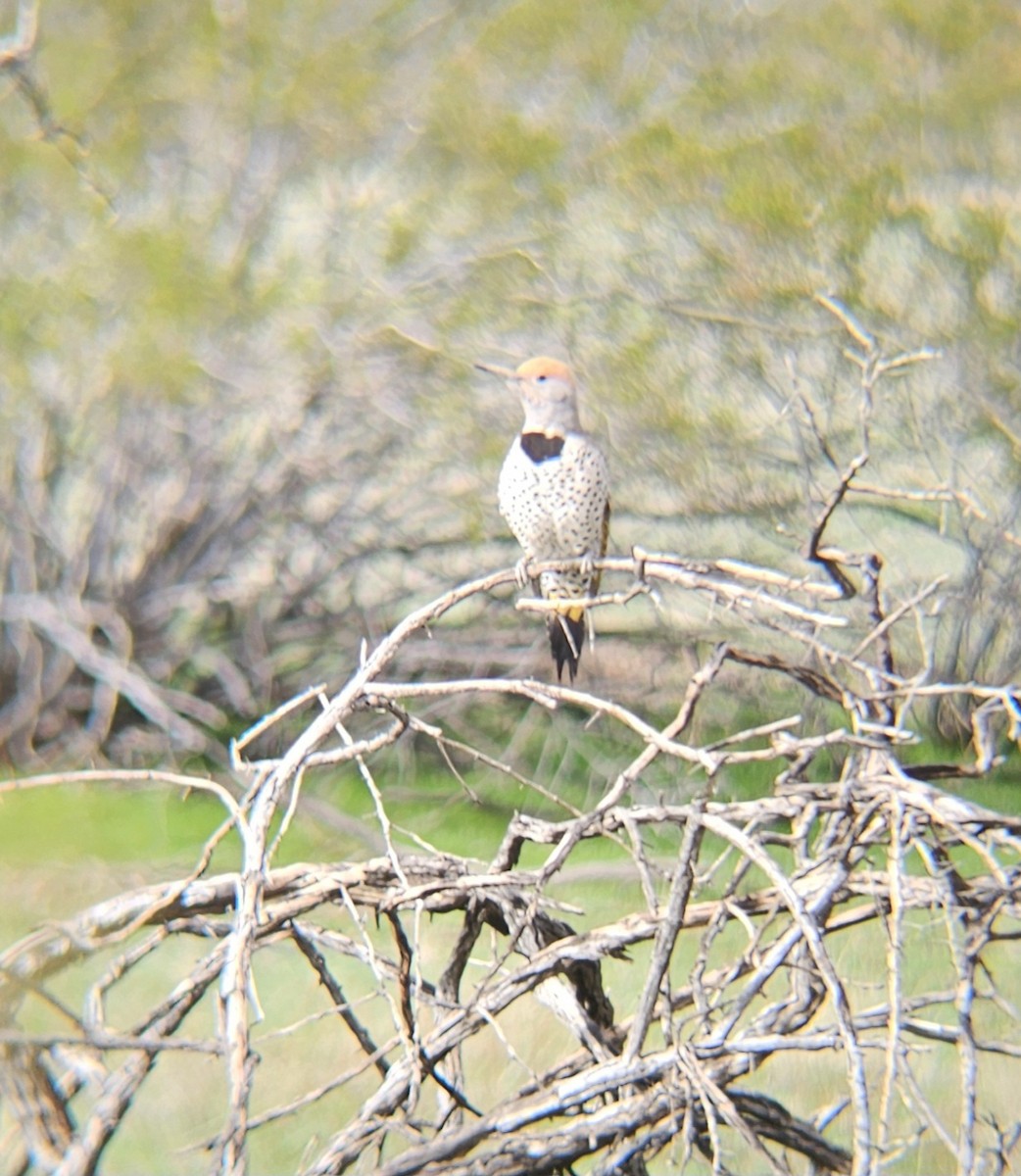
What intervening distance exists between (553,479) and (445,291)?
134 centimetres

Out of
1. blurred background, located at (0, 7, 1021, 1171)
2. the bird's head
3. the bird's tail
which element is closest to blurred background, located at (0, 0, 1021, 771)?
blurred background, located at (0, 7, 1021, 1171)

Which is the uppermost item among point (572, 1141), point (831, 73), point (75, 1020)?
point (831, 73)

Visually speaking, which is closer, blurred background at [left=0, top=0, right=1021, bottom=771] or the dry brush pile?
the dry brush pile

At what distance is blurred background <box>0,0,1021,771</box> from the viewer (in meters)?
5.51

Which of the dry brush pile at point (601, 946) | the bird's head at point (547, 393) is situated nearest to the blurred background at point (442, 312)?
the bird's head at point (547, 393)

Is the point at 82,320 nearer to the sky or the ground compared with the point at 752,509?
nearer to the sky

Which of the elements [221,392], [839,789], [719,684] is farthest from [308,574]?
[839,789]

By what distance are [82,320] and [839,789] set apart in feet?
14.8

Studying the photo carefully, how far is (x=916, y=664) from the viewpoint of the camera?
6.08 m

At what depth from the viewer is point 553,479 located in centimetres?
440

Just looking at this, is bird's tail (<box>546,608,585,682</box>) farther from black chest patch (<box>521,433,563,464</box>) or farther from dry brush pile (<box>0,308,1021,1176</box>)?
dry brush pile (<box>0,308,1021,1176</box>)

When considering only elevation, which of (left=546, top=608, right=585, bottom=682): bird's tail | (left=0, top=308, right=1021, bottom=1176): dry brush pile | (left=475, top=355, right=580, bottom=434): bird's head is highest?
(left=475, top=355, right=580, bottom=434): bird's head

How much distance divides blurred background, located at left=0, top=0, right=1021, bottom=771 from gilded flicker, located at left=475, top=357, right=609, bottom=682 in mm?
928

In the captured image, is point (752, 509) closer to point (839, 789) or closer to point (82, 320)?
point (82, 320)
